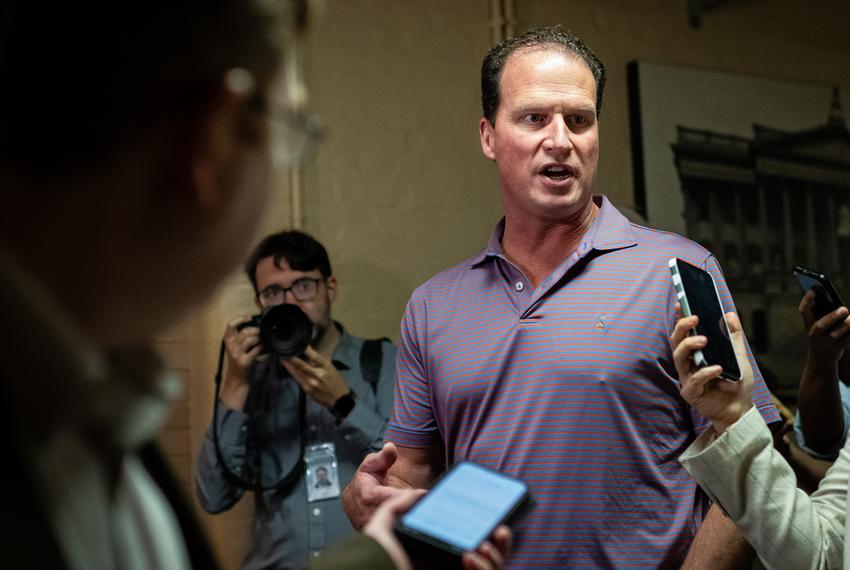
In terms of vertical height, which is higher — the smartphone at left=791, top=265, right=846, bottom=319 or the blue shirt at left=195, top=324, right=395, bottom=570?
the smartphone at left=791, top=265, right=846, bottom=319

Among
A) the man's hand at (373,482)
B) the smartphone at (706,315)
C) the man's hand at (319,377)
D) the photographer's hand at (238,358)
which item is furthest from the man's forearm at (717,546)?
the photographer's hand at (238,358)

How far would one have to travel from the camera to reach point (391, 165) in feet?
9.76

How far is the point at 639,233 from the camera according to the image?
1661 millimetres

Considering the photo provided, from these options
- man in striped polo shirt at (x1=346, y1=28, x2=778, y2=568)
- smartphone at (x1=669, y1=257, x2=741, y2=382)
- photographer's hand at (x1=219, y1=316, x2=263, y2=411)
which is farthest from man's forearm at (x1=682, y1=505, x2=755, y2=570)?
photographer's hand at (x1=219, y1=316, x2=263, y2=411)

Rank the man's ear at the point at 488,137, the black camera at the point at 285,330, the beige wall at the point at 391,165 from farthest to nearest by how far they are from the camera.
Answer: the beige wall at the point at 391,165
the black camera at the point at 285,330
the man's ear at the point at 488,137

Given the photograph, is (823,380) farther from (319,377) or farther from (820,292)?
(319,377)

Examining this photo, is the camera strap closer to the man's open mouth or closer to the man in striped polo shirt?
the man in striped polo shirt

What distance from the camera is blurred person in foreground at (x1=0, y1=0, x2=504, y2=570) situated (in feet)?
1.50

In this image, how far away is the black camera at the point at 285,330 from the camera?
2277 millimetres

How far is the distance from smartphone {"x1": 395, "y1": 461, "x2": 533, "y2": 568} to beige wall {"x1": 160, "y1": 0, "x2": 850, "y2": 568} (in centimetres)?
187

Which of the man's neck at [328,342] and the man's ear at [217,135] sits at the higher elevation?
the man's ear at [217,135]

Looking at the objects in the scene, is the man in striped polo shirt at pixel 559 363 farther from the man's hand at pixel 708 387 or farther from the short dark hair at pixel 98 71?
the short dark hair at pixel 98 71

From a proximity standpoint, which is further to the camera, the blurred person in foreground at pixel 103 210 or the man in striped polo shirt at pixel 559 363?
the man in striped polo shirt at pixel 559 363

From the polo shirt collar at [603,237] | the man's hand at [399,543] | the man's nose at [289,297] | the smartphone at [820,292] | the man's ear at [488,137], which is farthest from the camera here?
the man's nose at [289,297]
